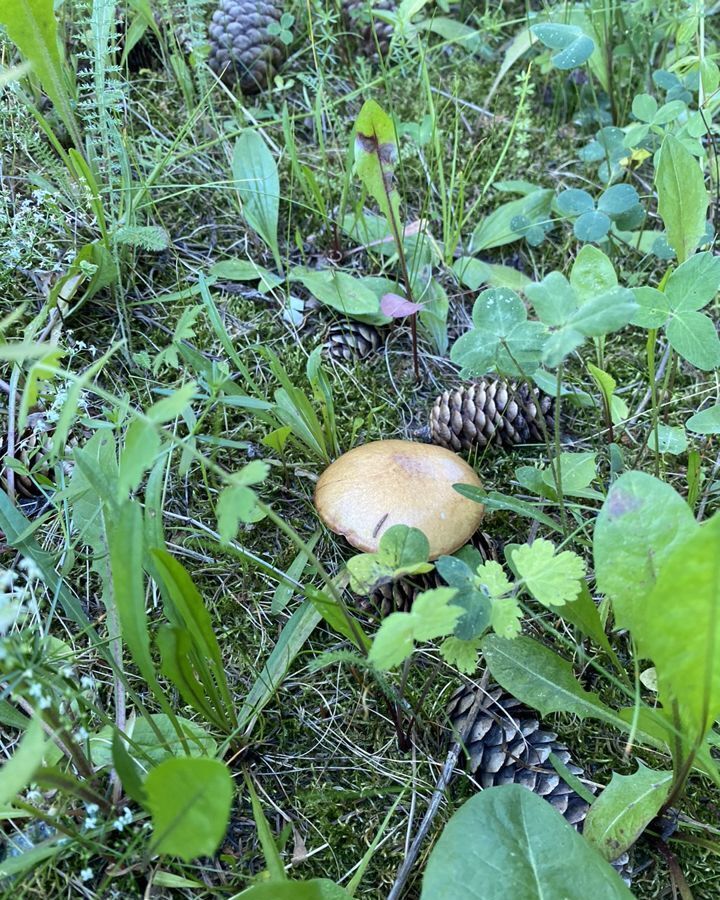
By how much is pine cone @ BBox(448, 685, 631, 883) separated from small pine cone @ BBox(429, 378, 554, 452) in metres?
0.61

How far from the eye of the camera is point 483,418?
5.99 ft

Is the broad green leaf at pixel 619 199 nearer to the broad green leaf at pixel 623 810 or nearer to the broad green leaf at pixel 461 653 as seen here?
the broad green leaf at pixel 461 653

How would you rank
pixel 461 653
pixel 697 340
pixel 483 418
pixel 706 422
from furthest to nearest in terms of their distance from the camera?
pixel 483 418 → pixel 706 422 → pixel 697 340 → pixel 461 653

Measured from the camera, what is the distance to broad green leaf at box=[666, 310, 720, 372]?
156 centimetres

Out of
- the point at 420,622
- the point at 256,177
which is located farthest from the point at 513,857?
the point at 256,177

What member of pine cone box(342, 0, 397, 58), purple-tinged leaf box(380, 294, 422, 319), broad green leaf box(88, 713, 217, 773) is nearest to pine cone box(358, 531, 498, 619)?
broad green leaf box(88, 713, 217, 773)

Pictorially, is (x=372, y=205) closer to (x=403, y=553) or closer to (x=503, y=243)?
A: (x=503, y=243)

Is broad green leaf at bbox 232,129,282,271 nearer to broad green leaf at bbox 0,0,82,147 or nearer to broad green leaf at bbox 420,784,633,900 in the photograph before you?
broad green leaf at bbox 0,0,82,147

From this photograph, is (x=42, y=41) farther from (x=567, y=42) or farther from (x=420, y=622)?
(x=420, y=622)

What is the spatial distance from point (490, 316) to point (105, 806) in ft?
3.89

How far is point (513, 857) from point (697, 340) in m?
1.03

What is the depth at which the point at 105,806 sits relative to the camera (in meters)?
Result: 1.27

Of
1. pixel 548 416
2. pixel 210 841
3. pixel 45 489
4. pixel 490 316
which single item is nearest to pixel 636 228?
pixel 548 416

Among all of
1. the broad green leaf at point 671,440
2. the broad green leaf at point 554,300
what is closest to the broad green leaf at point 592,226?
the broad green leaf at point 671,440
